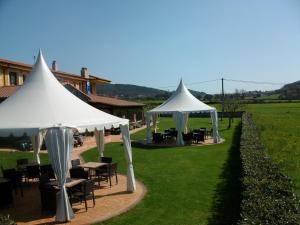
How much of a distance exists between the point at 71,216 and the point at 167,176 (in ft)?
17.4

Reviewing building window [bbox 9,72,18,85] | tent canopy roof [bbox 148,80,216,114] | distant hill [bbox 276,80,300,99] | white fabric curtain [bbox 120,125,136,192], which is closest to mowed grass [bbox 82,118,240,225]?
white fabric curtain [bbox 120,125,136,192]

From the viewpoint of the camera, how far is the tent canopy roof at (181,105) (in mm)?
23531

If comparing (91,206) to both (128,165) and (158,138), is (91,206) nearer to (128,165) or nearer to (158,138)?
(128,165)

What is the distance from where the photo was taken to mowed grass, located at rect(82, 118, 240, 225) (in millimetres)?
9211

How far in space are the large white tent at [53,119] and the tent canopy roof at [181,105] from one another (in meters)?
11.8

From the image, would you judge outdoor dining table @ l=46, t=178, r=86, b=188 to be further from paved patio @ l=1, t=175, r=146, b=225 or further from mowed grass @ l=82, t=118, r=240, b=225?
mowed grass @ l=82, t=118, r=240, b=225

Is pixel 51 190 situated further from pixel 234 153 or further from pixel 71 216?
pixel 234 153

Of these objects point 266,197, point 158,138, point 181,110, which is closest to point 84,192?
point 266,197

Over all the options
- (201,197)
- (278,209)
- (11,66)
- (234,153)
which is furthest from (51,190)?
(11,66)

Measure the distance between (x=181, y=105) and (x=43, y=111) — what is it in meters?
14.3

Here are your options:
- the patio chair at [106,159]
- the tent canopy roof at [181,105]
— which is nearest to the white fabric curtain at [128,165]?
the patio chair at [106,159]

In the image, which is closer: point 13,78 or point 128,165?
point 128,165

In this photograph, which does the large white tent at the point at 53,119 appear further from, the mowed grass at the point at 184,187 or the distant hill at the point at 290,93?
the distant hill at the point at 290,93

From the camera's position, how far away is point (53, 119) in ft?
33.7
